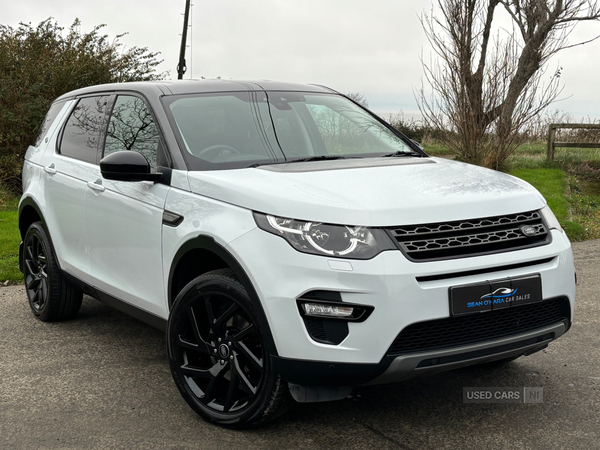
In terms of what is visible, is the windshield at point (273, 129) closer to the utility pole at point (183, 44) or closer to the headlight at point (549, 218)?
the headlight at point (549, 218)

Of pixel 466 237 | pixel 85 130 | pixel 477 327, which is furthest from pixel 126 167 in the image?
pixel 477 327

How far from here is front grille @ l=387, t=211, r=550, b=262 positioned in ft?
9.70

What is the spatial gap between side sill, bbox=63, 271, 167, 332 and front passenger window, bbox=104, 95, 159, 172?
33.7 inches

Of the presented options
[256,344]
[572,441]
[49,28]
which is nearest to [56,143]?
[256,344]

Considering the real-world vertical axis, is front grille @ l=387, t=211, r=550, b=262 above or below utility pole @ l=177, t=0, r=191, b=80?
below

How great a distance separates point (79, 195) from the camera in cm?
464

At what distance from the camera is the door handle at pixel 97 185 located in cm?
436

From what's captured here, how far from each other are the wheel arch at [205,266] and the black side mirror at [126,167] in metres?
0.51

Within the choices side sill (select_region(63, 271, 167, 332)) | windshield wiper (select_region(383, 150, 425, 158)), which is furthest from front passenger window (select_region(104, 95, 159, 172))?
windshield wiper (select_region(383, 150, 425, 158))

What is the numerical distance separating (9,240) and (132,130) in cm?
540

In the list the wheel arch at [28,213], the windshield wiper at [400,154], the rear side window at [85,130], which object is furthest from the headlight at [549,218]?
the wheel arch at [28,213]

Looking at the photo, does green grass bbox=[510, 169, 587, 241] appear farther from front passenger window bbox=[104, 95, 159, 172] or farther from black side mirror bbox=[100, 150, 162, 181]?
black side mirror bbox=[100, 150, 162, 181]

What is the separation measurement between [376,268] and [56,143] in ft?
11.1

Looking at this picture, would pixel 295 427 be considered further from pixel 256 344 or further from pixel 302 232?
pixel 302 232
